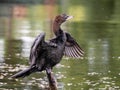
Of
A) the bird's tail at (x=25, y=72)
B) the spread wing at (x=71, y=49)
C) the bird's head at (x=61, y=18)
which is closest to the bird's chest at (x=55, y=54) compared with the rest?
the bird's tail at (x=25, y=72)

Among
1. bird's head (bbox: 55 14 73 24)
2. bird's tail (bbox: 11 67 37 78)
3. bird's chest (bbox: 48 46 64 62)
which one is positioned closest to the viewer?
bird's tail (bbox: 11 67 37 78)

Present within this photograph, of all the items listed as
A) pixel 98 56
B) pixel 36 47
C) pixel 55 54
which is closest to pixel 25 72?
pixel 36 47

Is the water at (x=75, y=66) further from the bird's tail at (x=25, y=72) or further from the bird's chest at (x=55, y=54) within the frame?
the bird's chest at (x=55, y=54)

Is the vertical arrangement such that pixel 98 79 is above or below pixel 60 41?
below

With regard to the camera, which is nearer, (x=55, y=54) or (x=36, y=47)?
(x=36, y=47)

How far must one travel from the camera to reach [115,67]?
14.8 metres

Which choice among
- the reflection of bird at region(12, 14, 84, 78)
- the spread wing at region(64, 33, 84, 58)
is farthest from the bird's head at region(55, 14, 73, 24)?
the spread wing at region(64, 33, 84, 58)

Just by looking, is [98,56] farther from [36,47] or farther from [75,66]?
[36,47]

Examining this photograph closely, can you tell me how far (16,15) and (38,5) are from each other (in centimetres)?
1411

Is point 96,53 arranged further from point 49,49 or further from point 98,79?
point 49,49

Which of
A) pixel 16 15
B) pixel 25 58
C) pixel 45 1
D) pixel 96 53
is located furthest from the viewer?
pixel 45 1

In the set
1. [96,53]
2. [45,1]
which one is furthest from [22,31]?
[45,1]

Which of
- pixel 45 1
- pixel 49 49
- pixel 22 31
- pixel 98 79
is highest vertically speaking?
pixel 49 49

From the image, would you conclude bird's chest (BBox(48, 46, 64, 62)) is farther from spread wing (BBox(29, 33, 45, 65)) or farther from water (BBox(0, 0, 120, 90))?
water (BBox(0, 0, 120, 90))
